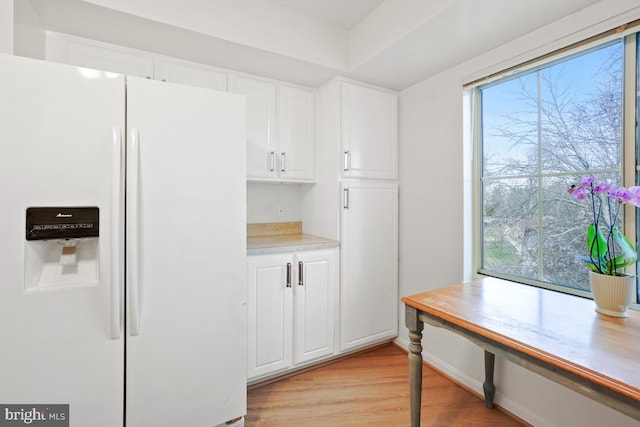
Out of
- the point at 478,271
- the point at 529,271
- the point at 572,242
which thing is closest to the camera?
the point at 572,242

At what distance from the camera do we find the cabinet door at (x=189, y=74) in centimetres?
193

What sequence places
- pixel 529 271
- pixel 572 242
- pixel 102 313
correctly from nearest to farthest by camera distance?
pixel 102 313 → pixel 572 242 → pixel 529 271

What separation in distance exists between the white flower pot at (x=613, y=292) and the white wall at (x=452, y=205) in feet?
1.76

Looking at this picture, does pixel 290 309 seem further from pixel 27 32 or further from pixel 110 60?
pixel 27 32

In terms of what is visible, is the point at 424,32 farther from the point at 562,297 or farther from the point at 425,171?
the point at 562,297

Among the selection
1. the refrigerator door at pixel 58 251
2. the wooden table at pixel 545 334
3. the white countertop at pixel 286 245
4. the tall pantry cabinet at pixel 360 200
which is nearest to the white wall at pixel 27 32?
the refrigerator door at pixel 58 251

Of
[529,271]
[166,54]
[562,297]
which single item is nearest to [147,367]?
[166,54]

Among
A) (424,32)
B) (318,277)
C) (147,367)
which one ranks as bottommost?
(147,367)

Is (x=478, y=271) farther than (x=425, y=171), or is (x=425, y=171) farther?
A: (x=425, y=171)

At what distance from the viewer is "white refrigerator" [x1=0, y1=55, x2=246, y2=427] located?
1126 mm

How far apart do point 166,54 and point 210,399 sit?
209 cm

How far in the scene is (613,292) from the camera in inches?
46.1

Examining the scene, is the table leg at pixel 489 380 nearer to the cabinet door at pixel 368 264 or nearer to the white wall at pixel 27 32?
the cabinet door at pixel 368 264

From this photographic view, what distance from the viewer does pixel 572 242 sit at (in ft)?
5.22
